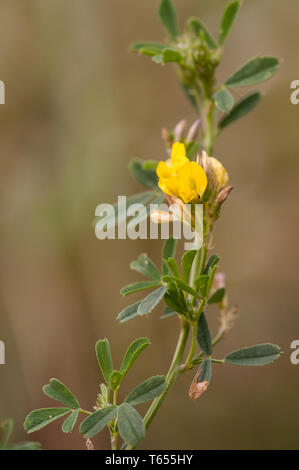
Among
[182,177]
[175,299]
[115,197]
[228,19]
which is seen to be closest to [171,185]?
[182,177]

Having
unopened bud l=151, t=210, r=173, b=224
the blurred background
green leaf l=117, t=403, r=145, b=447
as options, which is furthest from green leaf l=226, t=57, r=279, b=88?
the blurred background

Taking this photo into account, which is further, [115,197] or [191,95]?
[115,197]

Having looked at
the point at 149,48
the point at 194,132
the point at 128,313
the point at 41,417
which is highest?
the point at 149,48

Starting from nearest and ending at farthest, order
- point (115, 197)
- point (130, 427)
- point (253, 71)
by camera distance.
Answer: point (130, 427) → point (253, 71) → point (115, 197)

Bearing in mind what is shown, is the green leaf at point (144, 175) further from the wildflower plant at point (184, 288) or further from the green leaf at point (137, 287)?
the green leaf at point (137, 287)

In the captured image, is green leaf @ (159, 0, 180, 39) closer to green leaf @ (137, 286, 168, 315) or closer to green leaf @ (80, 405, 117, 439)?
green leaf @ (137, 286, 168, 315)

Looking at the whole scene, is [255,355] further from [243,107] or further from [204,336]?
[243,107]
